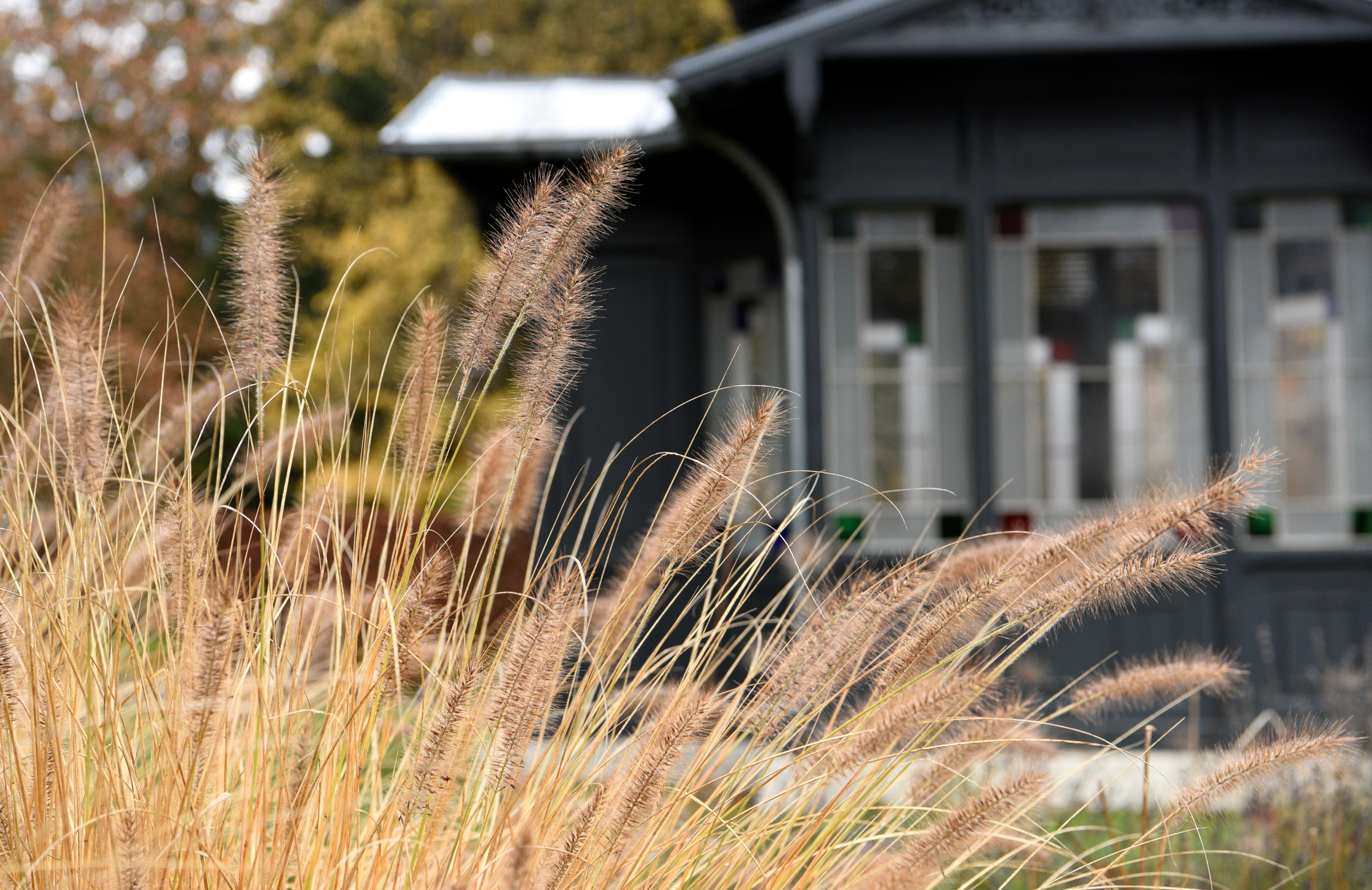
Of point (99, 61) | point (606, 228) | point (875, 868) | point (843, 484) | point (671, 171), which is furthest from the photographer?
point (99, 61)

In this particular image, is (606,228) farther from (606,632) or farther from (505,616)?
(505,616)

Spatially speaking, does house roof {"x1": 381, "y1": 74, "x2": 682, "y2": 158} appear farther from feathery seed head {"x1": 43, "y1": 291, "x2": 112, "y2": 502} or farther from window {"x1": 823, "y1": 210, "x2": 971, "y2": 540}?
feathery seed head {"x1": 43, "y1": 291, "x2": 112, "y2": 502}

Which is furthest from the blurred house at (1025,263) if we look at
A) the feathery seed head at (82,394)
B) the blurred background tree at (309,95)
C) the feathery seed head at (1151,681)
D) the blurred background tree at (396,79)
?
the blurred background tree at (396,79)

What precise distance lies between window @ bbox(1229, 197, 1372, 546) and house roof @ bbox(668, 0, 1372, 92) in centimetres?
110

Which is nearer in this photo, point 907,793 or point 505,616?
point 907,793

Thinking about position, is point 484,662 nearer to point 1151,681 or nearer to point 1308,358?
point 1151,681

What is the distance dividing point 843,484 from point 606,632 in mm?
4194

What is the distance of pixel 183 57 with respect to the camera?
14.8 m

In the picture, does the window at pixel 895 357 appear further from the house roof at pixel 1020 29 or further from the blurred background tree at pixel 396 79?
the blurred background tree at pixel 396 79

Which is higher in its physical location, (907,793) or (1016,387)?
(1016,387)

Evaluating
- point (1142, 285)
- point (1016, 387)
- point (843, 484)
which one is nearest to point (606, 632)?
point (843, 484)

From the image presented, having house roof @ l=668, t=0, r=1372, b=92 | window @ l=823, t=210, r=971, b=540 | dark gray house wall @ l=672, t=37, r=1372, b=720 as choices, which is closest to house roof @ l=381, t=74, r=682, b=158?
house roof @ l=668, t=0, r=1372, b=92

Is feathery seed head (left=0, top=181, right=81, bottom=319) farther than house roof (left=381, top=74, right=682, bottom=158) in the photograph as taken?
No

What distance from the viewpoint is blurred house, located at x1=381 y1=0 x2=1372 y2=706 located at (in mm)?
5168
